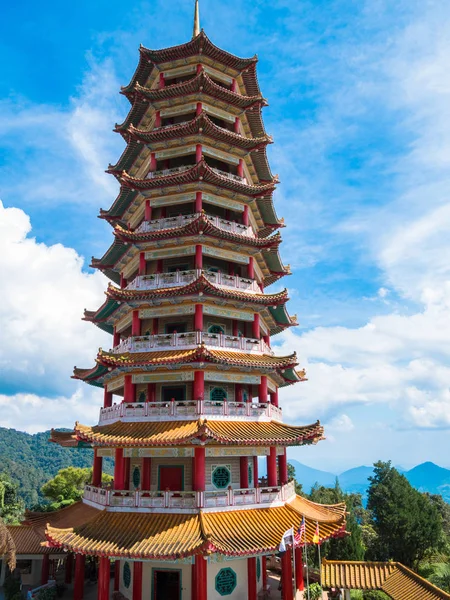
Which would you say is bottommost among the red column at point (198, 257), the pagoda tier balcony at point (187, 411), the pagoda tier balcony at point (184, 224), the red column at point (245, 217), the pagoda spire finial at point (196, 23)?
the pagoda tier balcony at point (187, 411)

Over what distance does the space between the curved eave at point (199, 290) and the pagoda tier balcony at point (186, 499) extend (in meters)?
9.41

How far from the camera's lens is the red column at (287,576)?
66.9 ft

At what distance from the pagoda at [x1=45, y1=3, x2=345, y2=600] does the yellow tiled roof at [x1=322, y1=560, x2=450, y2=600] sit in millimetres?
2109

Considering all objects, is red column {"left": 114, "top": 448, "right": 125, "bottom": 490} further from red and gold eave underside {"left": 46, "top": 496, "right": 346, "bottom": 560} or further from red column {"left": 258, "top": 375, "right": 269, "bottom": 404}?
red column {"left": 258, "top": 375, "right": 269, "bottom": 404}

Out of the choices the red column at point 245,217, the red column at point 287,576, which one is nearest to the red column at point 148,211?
the red column at point 245,217

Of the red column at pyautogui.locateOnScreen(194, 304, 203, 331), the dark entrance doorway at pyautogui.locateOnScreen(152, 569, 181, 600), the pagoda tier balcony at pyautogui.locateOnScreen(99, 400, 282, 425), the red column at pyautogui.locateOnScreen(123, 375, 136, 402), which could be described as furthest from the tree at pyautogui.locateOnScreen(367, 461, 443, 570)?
the red column at pyautogui.locateOnScreen(123, 375, 136, 402)

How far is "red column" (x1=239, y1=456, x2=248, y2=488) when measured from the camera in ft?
74.9

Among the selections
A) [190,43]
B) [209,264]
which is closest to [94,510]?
[209,264]

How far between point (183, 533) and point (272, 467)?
6304 millimetres

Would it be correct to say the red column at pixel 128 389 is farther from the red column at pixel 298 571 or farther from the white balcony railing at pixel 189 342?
the red column at pixel 298 571

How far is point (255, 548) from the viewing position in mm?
18031

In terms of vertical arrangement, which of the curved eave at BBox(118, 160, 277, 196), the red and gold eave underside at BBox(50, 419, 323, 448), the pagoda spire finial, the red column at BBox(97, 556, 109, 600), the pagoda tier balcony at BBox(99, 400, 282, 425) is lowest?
the red column at BBox(97, 556, 109, 600)

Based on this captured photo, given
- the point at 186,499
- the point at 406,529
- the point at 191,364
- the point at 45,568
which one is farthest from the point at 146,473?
the point at 406,529

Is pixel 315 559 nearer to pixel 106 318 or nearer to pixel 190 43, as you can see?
pixel 106 318
